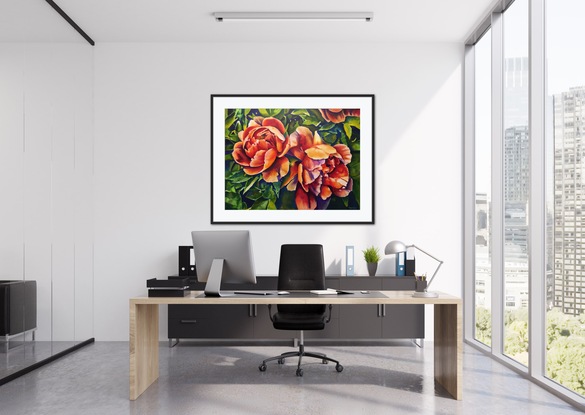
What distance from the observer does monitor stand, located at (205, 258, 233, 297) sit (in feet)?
16.2

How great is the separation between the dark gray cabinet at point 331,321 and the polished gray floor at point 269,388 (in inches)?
10.9

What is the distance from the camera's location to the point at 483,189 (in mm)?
6824

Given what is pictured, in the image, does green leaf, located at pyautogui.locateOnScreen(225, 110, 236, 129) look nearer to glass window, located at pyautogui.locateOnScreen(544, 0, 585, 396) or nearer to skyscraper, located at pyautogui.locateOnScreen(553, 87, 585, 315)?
glass window, located at pyautogui.locateOnScreen(544, 0, 585, 396)

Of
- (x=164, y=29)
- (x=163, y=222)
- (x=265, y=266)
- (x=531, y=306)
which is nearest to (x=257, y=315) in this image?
(x=265, y=266)

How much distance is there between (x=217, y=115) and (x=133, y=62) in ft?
3.85

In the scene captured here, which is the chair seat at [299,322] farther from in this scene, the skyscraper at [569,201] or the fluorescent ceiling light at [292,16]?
the fluorescent ceiling light at [292,16]

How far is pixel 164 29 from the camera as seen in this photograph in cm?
697

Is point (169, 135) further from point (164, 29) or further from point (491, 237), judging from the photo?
point (491, 237)

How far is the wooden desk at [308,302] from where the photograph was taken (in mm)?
4707

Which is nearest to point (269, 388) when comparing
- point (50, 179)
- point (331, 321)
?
point (331, 321)

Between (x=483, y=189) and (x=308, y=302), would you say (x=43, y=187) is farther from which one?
(x=483, y=189)

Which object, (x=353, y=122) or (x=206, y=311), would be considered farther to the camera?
(x=353, y=122)

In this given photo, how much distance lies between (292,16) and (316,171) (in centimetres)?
178

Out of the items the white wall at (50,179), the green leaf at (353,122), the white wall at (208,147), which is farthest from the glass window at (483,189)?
the white wall at (50,179)
